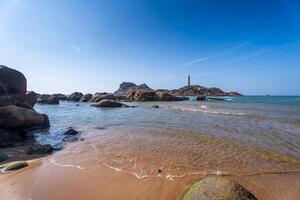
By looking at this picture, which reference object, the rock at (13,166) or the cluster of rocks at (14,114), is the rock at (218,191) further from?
the cluster of rocks at (14,114)

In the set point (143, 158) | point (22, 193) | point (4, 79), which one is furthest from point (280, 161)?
point (4, 79)

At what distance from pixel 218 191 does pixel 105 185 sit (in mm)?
3042

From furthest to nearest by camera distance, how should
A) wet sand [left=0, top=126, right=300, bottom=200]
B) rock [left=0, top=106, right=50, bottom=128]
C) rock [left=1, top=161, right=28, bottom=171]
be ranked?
rock [left=0, top=106, right=50, bottom=128]
rock [left=1, top=161, right=28, bottom=171]
wet sand [left=0, top=126, right=300, bottom=200]

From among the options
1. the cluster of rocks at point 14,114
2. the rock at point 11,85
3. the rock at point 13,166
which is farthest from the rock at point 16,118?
the rock at point 13,166

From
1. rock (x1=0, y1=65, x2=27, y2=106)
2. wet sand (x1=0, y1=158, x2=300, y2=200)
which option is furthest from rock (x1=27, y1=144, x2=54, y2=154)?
rock (x1=0, y1=65, x2=27, y2=106)

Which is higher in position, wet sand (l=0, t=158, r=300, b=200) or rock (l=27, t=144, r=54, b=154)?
rock (l=27, t=144, r=54, b=154)

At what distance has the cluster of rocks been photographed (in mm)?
10906

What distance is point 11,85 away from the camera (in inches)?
560

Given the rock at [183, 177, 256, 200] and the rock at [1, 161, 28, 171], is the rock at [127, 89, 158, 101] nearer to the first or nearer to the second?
the rock at [1, 161, 28, 171]

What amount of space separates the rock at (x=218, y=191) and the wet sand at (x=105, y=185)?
65 cm

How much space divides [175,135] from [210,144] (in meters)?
2.47

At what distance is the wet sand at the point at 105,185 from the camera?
464 centimetres

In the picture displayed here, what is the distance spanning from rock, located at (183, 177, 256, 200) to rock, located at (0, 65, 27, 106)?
532 inches

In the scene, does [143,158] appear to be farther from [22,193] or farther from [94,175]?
[22,193]
